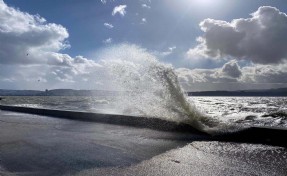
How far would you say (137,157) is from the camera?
4.89m

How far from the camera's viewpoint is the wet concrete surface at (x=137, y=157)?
3975 millimetres

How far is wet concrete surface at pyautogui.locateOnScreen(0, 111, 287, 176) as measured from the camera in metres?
3.97

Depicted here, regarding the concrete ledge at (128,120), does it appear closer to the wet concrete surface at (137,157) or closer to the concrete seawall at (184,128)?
the concrete seawall at (184,128)

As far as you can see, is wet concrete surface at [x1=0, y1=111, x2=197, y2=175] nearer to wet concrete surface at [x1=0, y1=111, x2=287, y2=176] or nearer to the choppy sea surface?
wet concrete surface at [x1=0, y1=111, x2=287, y2=176]

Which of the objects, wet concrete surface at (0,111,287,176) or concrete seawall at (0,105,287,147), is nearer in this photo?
wet concrete surface at (0,111,287,176)

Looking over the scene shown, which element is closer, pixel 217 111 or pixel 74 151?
pixel 74 151

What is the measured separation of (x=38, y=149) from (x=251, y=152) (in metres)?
4.24

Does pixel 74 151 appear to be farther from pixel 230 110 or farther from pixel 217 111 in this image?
pixel 230 110

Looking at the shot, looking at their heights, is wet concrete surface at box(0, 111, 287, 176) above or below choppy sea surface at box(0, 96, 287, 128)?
below

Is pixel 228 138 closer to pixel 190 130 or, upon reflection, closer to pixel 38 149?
pixel 190 130

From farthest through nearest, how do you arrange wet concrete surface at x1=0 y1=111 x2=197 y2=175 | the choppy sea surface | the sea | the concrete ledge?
the choppy sea surface, the sea, the concrete ledge, wet concrete surface at x1=0 y1=111 x2=197 y2=175

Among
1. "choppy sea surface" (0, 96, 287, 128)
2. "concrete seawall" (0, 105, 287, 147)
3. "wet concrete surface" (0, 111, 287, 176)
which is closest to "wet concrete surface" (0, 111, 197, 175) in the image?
"wet concrete surface" (0, 111, 287, 176)

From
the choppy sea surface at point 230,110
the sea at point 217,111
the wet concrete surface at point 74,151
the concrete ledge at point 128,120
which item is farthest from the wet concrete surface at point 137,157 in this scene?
the choppy sea surface at point 230,110

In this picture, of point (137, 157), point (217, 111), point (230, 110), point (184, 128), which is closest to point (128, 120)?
point (184, 128)
